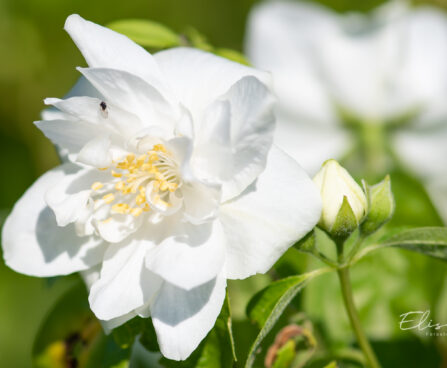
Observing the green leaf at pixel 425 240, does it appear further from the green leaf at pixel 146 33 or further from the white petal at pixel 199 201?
the green leaf at pixel 146 33

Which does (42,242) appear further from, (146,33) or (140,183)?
(146,33)

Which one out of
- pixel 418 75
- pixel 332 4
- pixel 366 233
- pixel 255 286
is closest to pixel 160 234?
pixel 366 233

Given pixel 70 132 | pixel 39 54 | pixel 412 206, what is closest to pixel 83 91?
pixel 70 132

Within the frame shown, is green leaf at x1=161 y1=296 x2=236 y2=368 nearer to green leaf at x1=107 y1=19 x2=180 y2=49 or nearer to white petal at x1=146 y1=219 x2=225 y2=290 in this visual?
white petal at x1=146 y1=219 x2=225 y2=290

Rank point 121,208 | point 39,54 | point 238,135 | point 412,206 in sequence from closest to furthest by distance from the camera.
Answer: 1. point 238,135
2. point 121,208
3. point 412,206
4. point 39,54

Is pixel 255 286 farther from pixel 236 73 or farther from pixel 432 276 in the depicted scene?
pixel 236 73

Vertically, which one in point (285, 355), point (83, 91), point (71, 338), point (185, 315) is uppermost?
point (83, 91)

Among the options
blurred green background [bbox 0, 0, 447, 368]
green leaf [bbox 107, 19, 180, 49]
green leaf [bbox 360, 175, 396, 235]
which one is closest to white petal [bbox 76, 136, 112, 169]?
green leaf [bbox 107, 19, 180, 49]

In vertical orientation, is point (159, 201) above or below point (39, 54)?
above
